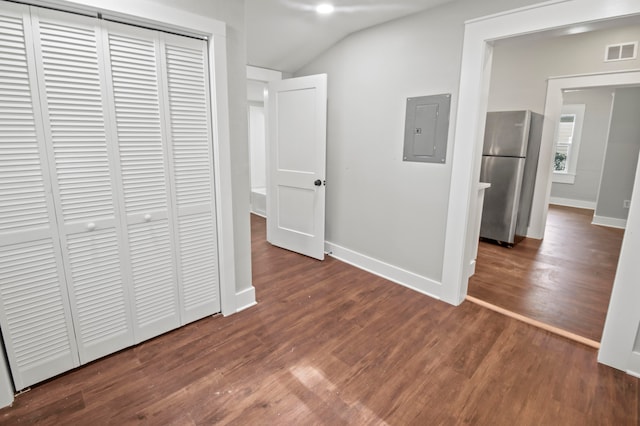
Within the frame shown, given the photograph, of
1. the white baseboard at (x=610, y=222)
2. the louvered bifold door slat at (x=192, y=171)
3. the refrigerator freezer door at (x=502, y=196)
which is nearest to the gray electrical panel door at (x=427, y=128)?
the louvered bifold door slat at (x=192, y=171)

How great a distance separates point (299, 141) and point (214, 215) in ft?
5.14

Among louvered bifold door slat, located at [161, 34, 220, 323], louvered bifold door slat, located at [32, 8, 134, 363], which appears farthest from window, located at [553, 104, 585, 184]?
louvered bifold door slat, located at [32, 8, 134, 363]

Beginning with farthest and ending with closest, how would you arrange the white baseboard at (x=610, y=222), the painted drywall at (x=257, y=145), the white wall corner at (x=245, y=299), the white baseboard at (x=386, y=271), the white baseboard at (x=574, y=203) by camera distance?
the white baseboard at (x=574, y=203), the painted drywall at (x=257, y=145), the white baseboard at (x=610, y=222), the white baseboard at (x=386, y=271), the white wall corner at (x=245, y=299)

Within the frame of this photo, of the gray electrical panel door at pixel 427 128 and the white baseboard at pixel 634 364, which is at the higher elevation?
the gray electrical panel door at pixel 427 128

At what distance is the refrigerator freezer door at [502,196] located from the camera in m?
4.13

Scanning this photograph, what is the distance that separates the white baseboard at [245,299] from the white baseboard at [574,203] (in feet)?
24.8

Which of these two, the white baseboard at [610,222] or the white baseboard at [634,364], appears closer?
the white baseboard at [634,364]

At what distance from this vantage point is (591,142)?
659 cm

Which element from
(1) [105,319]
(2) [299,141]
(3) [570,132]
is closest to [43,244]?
(1) [105,319]

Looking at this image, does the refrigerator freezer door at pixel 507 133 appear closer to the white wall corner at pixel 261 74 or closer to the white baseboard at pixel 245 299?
the white wall corner at pixel 261 74

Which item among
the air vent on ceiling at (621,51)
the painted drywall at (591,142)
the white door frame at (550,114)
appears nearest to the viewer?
the air vent on ceiling at (621,51)

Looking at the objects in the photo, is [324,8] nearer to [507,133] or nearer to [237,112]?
[237,112]

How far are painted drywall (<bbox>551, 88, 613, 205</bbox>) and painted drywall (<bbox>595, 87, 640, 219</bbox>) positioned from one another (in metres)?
1.51

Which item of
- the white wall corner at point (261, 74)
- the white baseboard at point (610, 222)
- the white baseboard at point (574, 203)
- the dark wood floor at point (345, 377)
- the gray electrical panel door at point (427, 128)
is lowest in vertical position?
the dark wood floor at point (345, 377)
